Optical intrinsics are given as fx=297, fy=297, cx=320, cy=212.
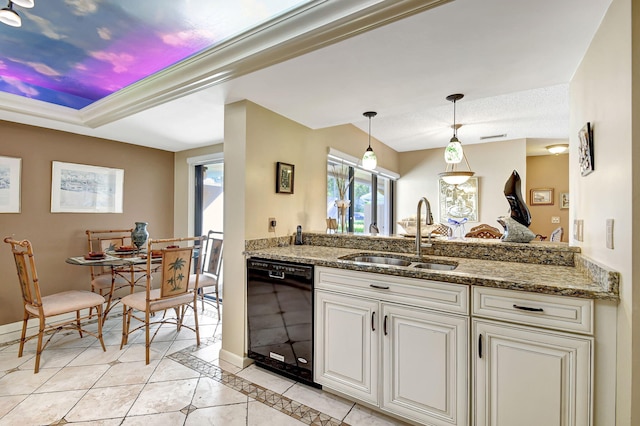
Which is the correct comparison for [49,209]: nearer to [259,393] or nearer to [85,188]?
[85,188]

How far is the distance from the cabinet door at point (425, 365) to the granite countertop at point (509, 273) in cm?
22

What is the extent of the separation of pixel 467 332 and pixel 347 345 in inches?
29.5

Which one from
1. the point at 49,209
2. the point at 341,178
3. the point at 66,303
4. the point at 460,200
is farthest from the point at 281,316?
the point at 460,200

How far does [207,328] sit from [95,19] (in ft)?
9.23

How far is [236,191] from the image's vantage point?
252 centimetres

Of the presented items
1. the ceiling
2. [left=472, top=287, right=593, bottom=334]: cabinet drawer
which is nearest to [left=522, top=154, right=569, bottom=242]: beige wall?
the ceiling

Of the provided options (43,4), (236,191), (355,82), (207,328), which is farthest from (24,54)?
(207,328)

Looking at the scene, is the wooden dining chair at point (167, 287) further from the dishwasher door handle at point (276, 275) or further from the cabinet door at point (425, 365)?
the cabinet door at point (425, 365)

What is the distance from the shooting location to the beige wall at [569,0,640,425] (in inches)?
44.1

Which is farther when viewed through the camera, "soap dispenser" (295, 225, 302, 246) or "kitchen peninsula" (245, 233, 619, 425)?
"soap dispenser" (295, 225, 302, 246)

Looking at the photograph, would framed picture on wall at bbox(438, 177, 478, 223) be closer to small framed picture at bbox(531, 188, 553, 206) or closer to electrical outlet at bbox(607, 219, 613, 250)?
small framed picture at bbox(531, 188, 553, 206)

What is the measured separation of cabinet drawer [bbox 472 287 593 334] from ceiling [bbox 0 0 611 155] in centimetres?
132

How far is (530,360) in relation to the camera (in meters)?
1.39

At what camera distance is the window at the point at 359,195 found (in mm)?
3910
